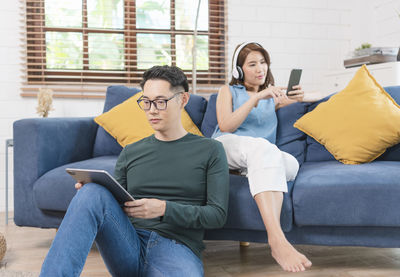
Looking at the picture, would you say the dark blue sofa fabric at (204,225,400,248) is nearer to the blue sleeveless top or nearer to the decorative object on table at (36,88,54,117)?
the blue sleeveless top

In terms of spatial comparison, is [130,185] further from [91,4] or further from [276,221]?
[91,4]

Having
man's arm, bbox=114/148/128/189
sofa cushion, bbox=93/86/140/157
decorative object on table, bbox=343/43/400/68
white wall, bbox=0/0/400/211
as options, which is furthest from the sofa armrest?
decorative object on table, bbox=343/43/400/68

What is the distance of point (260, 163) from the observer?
1657 millimetres

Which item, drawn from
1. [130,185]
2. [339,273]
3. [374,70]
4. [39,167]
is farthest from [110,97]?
[374,70]

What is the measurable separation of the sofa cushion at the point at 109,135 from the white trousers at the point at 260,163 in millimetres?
837

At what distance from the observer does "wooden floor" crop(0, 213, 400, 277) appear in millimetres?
1859

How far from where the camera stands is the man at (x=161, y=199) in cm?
125

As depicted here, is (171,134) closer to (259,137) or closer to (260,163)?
(260,163)

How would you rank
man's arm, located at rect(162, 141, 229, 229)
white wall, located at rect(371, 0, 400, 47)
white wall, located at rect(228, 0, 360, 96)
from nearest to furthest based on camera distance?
man's arm, located at rect(162, 141, 229, 229) < white wall, located at rect(371, 0, 400, 47) < white wall, located at rect(228, 0, 360, 96)

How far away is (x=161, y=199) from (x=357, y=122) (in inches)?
47.0

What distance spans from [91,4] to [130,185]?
7.96 ft

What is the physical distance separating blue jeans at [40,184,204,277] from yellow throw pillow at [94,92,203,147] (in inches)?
39.2

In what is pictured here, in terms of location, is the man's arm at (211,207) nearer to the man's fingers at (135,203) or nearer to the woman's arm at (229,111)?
the man's fingers at (135,203)

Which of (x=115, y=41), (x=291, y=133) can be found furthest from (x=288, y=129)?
(x=115, y=41)
